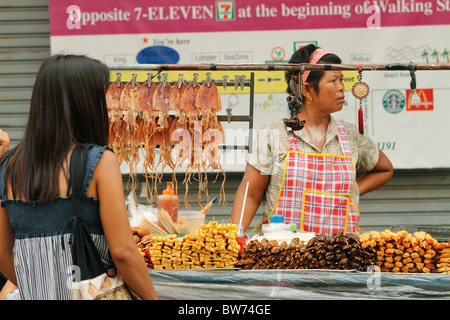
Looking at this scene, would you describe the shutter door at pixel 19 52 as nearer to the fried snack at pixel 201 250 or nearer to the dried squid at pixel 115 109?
the dried squid at pixel 115 109

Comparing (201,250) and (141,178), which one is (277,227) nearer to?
(201,250)

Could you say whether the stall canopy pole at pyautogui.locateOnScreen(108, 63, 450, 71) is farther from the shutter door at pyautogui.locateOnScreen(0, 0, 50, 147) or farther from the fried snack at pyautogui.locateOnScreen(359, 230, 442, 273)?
the shutter door at pyautogui.locateOnScreen(0, 0, 50, 147)

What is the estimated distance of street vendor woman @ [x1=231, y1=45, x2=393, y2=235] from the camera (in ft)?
13.0

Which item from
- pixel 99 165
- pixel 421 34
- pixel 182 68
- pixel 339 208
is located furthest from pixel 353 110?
pixel 99 165

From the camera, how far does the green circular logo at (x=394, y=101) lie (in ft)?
17.6

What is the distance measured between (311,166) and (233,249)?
3.52ft

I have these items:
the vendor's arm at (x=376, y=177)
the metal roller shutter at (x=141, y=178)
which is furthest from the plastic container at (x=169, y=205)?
the metal roller shutter at (x=141, y=178)

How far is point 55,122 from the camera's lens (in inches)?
82.7

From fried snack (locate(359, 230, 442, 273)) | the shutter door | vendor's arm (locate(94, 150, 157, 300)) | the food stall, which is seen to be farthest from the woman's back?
the shutter door

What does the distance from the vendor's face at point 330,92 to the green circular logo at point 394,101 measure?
4.94 feet

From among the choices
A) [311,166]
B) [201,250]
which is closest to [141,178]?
[311,166]

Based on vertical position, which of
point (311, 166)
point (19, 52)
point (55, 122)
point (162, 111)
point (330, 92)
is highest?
point (19, 52)

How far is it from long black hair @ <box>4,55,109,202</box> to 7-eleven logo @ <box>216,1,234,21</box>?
3383 millimetres
